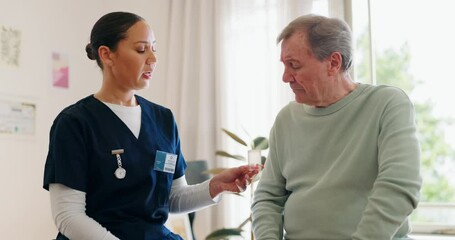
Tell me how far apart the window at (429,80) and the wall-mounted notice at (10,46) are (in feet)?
6.57

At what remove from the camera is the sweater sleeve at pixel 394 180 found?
134cm

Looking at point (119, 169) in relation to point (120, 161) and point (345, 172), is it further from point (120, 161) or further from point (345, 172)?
point (345, 172)

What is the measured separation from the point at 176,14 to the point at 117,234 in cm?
258

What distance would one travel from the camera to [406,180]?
1.37 m

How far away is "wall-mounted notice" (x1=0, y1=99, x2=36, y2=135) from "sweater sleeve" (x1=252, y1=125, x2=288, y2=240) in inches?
81.3

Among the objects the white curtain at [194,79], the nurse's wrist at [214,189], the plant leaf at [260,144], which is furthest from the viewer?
the white curtain at [194,79]

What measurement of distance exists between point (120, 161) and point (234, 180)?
1.17ft

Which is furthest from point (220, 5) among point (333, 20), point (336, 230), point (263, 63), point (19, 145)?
point (336, 230)

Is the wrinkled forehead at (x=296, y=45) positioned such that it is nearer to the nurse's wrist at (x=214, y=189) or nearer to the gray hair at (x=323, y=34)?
the gray hair at (x=323, y=34)

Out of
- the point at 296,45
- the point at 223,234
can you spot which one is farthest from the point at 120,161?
the point at 223,234

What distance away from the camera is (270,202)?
1.67 meters

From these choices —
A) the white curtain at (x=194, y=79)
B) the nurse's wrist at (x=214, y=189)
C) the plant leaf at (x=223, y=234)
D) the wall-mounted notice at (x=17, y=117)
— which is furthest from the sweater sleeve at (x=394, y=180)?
the wall-mounted notice at (x=17, y=117)

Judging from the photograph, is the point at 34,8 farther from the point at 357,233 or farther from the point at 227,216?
the point at 357,233

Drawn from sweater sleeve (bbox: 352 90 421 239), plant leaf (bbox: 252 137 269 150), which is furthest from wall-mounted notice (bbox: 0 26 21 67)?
sweater sleeve (bbox: 352 90 421 239)
